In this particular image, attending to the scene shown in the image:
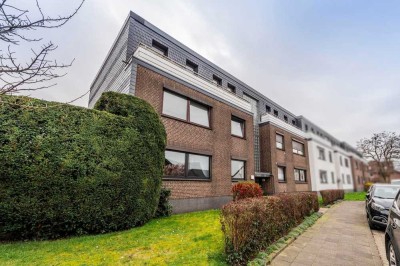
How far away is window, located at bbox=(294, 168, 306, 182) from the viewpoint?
859 inches

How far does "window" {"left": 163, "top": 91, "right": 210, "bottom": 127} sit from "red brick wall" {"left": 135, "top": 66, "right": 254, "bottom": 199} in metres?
0.32

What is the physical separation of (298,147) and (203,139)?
15906 millimetres

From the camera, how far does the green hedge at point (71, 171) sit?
5.09 metres

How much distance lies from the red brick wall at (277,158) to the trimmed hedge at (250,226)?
41.1 feet

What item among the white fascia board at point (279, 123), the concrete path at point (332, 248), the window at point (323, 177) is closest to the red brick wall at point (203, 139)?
the white fascia board at point (279, 123)

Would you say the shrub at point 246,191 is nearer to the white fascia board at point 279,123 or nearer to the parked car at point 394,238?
the parked car at point 394,238

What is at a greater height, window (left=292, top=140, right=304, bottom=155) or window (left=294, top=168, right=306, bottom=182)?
window (left=292, top=140, right=304, bottom=155)

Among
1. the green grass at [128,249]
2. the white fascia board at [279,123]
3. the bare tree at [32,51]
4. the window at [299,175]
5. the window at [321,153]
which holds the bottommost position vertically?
the green grass at [128,249]

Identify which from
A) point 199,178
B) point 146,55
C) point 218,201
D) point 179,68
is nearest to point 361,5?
point 179,68

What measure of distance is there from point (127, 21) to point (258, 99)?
1446 cm

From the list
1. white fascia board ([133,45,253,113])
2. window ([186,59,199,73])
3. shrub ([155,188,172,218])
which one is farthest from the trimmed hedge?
window ([186,59,199,73])

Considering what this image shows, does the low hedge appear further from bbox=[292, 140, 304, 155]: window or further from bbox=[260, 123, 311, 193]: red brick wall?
bbox=[292, 140, 304, 155]: window

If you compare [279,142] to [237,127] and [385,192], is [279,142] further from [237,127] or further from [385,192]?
[385,192]

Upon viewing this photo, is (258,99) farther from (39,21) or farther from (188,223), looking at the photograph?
(39,21)
